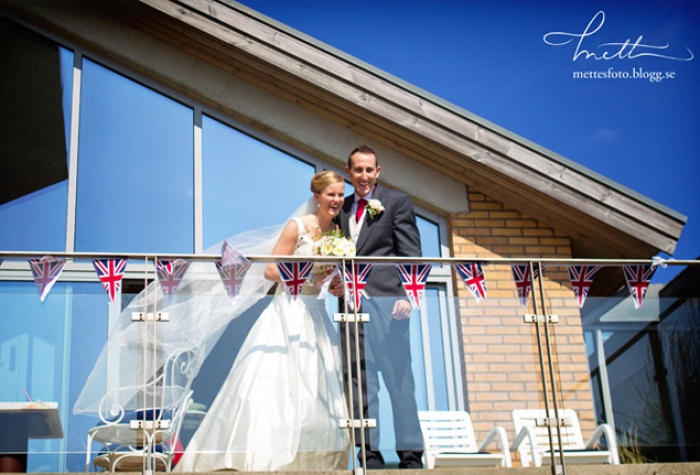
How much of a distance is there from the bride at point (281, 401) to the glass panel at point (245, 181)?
113 inches

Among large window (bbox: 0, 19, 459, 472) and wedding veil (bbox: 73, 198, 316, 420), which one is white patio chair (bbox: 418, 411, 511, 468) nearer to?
wedding veil (bbox: 73, 198, 316, 420)

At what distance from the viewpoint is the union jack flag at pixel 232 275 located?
7.18 meters

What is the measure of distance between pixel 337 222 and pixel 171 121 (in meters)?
3.06

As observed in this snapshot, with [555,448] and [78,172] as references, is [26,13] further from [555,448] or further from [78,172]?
[555,448]

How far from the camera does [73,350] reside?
6840 mm

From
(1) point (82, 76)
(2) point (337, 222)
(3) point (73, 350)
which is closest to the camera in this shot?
(3) point (73, 350)

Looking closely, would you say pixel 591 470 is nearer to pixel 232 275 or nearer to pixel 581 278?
pixel 581 278

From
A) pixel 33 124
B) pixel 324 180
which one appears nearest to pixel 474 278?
pixel 324 180

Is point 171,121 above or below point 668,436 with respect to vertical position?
above

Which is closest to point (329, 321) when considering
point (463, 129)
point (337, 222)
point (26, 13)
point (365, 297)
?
point (365, 297)

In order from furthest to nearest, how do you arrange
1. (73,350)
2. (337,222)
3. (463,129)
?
(463,129)
(337,222)
(73,350)

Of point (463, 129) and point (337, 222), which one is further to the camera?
point (463, 129)

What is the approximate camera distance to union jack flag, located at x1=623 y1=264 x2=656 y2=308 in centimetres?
761

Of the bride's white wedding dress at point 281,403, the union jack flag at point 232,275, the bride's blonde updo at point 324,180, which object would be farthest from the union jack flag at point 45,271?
the bride's blonde updo at point 324,180
